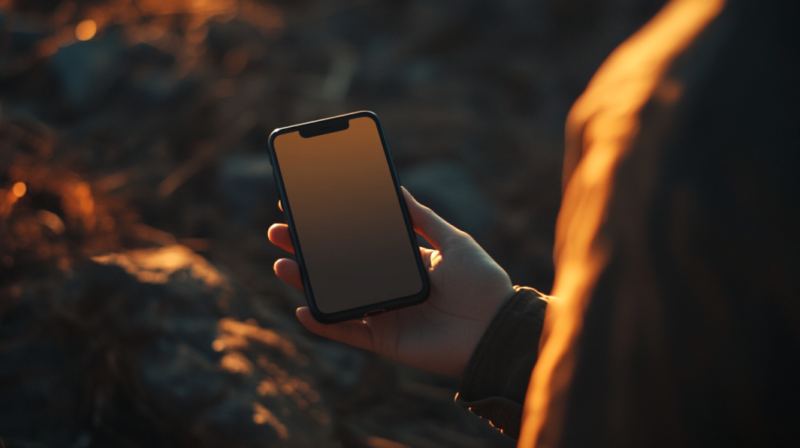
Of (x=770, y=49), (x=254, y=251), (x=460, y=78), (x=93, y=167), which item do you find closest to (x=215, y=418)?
(x=254, y=251)

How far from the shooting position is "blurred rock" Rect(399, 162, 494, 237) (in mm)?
3236

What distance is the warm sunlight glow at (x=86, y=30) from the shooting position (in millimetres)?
4204

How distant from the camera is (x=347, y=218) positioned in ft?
5.70

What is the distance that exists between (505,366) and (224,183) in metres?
2.64

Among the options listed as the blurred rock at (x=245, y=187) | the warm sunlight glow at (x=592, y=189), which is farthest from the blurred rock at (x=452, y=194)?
the warm sunlight glow at (x=592, y=189)

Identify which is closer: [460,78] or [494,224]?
[494,224]

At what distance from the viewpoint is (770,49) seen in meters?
0.50

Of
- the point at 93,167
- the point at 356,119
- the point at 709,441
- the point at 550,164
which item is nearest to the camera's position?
the point at 709,441

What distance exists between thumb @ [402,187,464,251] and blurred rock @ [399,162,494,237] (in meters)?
1.43

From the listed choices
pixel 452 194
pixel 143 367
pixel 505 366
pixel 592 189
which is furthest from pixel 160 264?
pixel 592 189

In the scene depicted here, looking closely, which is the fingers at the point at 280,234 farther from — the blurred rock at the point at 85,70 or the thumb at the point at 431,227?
the blurred rock at the point at 85,70

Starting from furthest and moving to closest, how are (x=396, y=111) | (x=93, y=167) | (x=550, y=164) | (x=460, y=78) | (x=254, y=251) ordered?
(x=460, y=78) → (x=396, y=111) → (x=550, y=164) → (x=93, y=167) → (x=254, y=251)

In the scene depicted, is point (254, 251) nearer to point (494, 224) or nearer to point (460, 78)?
point (494, 224)

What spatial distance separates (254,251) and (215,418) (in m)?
1.49
